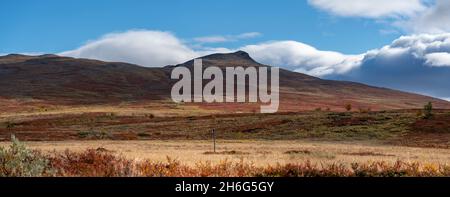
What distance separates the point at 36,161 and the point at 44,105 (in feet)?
540

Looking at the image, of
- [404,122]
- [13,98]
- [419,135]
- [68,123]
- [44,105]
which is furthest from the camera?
[13,98]

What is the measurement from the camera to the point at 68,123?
345ft

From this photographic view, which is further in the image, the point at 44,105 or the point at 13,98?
the point at 13,98

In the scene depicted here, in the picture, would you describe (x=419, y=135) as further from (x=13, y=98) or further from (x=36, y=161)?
(x=13, y=98)

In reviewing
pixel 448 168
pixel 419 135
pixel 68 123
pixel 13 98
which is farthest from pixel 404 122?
pixel 13 98
